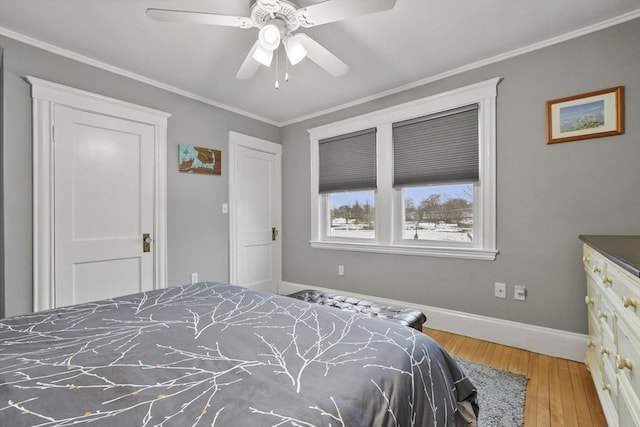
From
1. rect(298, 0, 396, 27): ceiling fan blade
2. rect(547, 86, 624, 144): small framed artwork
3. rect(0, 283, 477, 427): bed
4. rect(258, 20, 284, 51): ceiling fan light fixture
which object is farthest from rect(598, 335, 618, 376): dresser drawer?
rect(258, 20, 284, 51): ceiling fan light fixture

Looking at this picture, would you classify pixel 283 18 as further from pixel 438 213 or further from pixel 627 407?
pixel 627 407

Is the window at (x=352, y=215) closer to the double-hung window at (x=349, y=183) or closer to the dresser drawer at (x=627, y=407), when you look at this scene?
the double-hung window at (x=349, y=183)

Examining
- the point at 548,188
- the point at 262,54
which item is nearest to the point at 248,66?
the point at 262,54

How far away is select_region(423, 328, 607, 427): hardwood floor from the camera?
1.56 m

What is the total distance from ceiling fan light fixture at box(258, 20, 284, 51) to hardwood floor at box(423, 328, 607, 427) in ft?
8.20

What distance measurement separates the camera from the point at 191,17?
60.2 inches

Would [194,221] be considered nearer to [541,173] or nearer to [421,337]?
[421,337]

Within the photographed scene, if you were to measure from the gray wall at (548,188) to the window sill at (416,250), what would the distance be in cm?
7

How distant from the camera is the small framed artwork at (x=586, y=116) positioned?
1.98 meters

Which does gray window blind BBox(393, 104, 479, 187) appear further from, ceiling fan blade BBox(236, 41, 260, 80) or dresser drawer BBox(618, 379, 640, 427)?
dresser drawer BBox(618, 379, 640, 427)

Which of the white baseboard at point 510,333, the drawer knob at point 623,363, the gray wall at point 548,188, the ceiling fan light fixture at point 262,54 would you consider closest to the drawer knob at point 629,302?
the drawer knob at point 623,363

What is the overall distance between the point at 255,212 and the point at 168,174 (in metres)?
1.16

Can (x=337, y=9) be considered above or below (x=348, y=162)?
above

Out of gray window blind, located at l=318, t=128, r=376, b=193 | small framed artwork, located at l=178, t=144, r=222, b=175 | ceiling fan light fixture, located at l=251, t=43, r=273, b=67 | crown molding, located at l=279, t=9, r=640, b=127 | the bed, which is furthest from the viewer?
gray window blind, located at l=318, t=128, r=376, b=193
